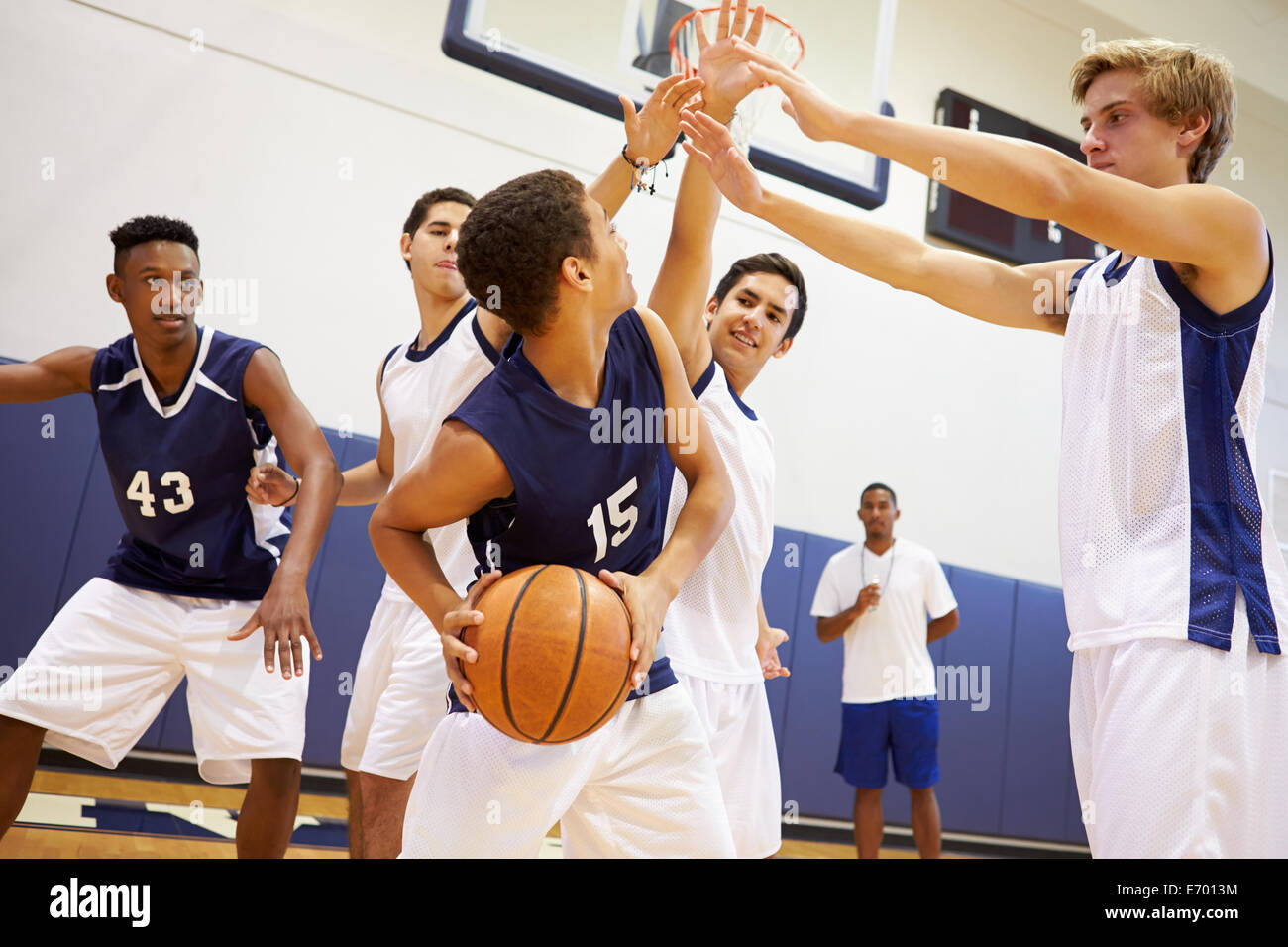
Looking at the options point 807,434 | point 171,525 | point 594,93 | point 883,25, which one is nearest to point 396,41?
point 594,93

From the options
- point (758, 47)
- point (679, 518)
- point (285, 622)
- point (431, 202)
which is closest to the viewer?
point (679, 518)

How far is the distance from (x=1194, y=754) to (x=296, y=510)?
2.41 m

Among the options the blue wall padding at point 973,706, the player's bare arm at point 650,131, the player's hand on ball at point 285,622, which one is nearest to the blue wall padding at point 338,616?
the player's hand on ball at point 285,622

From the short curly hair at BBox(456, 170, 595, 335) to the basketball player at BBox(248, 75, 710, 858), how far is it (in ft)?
2.06

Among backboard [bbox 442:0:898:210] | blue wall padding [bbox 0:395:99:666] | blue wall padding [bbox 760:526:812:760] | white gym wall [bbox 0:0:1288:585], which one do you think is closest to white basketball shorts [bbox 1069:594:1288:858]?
backboard [bbox 442:0:898:210]

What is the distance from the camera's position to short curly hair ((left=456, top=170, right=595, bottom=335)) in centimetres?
Result: 210

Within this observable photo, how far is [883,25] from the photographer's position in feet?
21.0

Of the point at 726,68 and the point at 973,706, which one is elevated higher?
the point at 726,68

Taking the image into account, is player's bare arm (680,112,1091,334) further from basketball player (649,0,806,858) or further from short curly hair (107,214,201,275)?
short curly hair (107,214,201,275)

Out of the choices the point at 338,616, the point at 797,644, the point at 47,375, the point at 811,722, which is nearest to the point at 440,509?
the point at 47,375

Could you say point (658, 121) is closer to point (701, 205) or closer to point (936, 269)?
point (701, 205)

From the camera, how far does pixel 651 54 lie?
5.63m

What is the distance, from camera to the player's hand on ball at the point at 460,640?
185 centimetres
